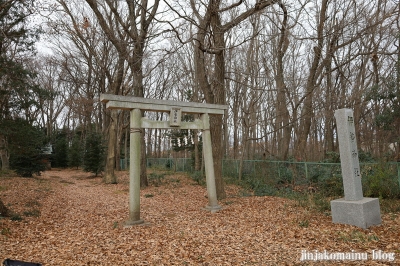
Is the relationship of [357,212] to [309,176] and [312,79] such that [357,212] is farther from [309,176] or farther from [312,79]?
[312,79]

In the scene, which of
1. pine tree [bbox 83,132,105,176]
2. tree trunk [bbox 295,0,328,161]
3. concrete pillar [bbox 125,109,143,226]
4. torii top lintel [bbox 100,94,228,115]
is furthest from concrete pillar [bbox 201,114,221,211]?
pine tree [bbox 83,132,105,176]

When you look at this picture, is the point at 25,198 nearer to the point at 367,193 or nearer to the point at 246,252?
the point at 246,252

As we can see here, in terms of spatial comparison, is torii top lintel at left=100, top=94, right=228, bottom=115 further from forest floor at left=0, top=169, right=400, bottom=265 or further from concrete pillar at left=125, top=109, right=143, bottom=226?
forest floor at left=0, top=169, right=400, bottom=265

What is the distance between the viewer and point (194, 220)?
22.7 feet

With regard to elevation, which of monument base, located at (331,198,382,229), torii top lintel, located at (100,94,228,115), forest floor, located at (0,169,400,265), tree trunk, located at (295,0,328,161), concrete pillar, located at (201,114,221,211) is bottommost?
forest floor, located at (0,169,400,265)

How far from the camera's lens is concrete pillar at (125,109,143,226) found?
6594 millimetres

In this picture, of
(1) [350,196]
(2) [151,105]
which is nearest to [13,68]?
(2) [151,105]

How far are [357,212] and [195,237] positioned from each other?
11.1 feet

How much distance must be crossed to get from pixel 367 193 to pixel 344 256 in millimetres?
5188

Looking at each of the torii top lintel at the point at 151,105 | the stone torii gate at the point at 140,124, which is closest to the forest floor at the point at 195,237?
the stone torii gate at the point at 140,124

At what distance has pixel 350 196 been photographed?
20.0 feet

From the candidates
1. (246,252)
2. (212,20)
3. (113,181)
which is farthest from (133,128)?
(113,181)

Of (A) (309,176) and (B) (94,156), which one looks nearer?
(A) (309,176)

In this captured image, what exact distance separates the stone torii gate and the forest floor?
0.60 meters
